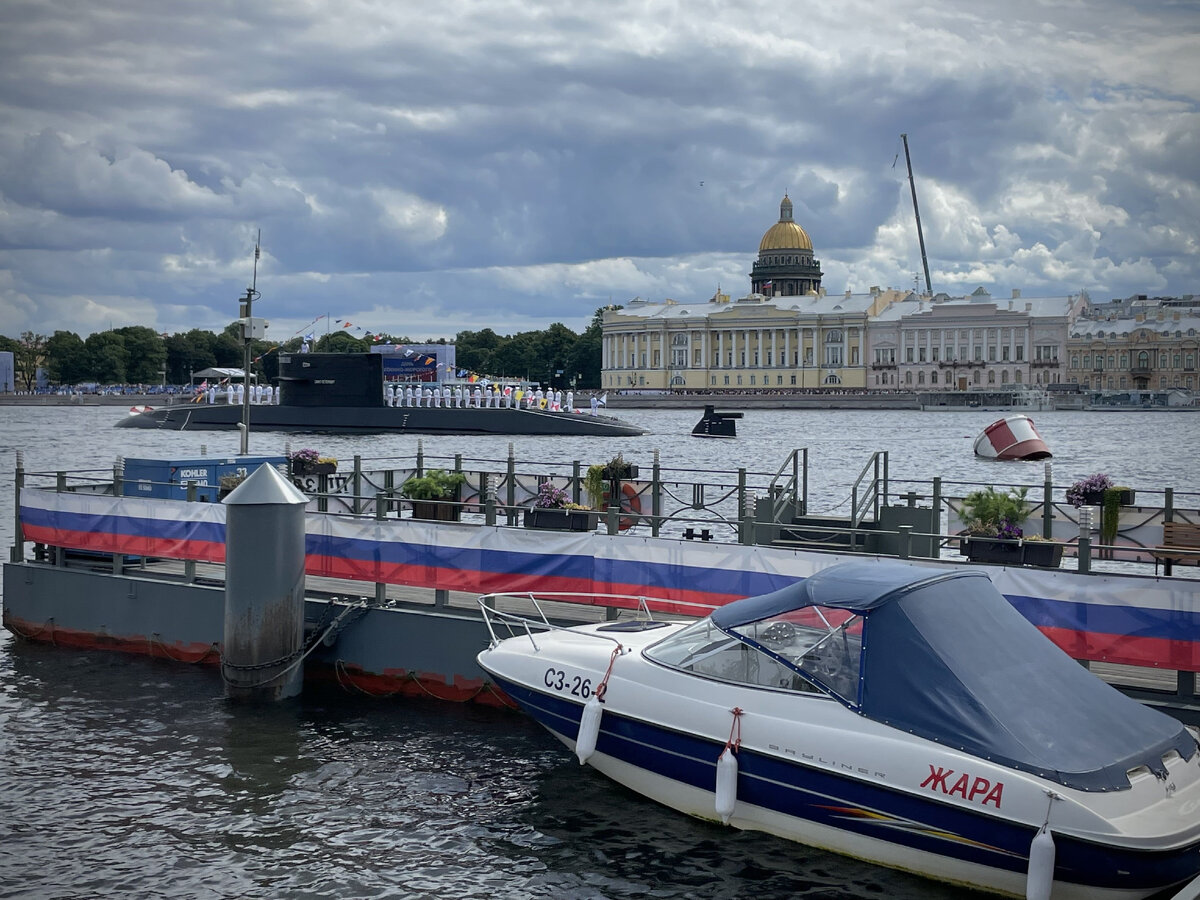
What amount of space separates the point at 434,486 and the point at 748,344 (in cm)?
17424

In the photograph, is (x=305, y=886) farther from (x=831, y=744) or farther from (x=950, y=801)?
(x=950, y=801)

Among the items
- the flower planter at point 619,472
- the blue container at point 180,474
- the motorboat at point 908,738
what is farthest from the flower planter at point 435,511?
the motorboat at point 908,738

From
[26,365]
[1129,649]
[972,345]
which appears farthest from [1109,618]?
[26,365]

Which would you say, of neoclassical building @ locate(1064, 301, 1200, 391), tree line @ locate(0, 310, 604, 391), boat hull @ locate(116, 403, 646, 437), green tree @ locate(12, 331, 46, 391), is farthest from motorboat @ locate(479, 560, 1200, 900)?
green tree @ locate(12, 331, 46, 391)

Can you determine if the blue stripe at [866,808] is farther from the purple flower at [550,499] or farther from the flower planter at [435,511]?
the flower planter at [435,511]

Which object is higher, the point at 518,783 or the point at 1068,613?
the point at 1068,613

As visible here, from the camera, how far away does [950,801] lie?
8852 mm

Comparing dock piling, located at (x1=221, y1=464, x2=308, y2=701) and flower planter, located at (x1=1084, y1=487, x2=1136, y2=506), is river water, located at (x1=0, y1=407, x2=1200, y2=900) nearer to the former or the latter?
dock piling, located at (x1=221, y1=464, x2=308, y2=701)

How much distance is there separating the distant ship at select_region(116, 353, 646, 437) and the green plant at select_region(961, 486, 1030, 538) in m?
57.2

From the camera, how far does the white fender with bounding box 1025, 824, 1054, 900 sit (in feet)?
27.4

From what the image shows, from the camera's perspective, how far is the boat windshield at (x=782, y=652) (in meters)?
9.73

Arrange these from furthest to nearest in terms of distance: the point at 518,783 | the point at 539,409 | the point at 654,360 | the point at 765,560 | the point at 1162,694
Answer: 1. the point at 654,360
2. the point at 539,409
3. the point at 765,560
4. the point at 518,783
5. the point at 1162,694

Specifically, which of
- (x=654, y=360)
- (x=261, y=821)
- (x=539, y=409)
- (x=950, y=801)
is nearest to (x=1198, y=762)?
(x=950, y=801)

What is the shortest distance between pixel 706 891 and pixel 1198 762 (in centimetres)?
397
